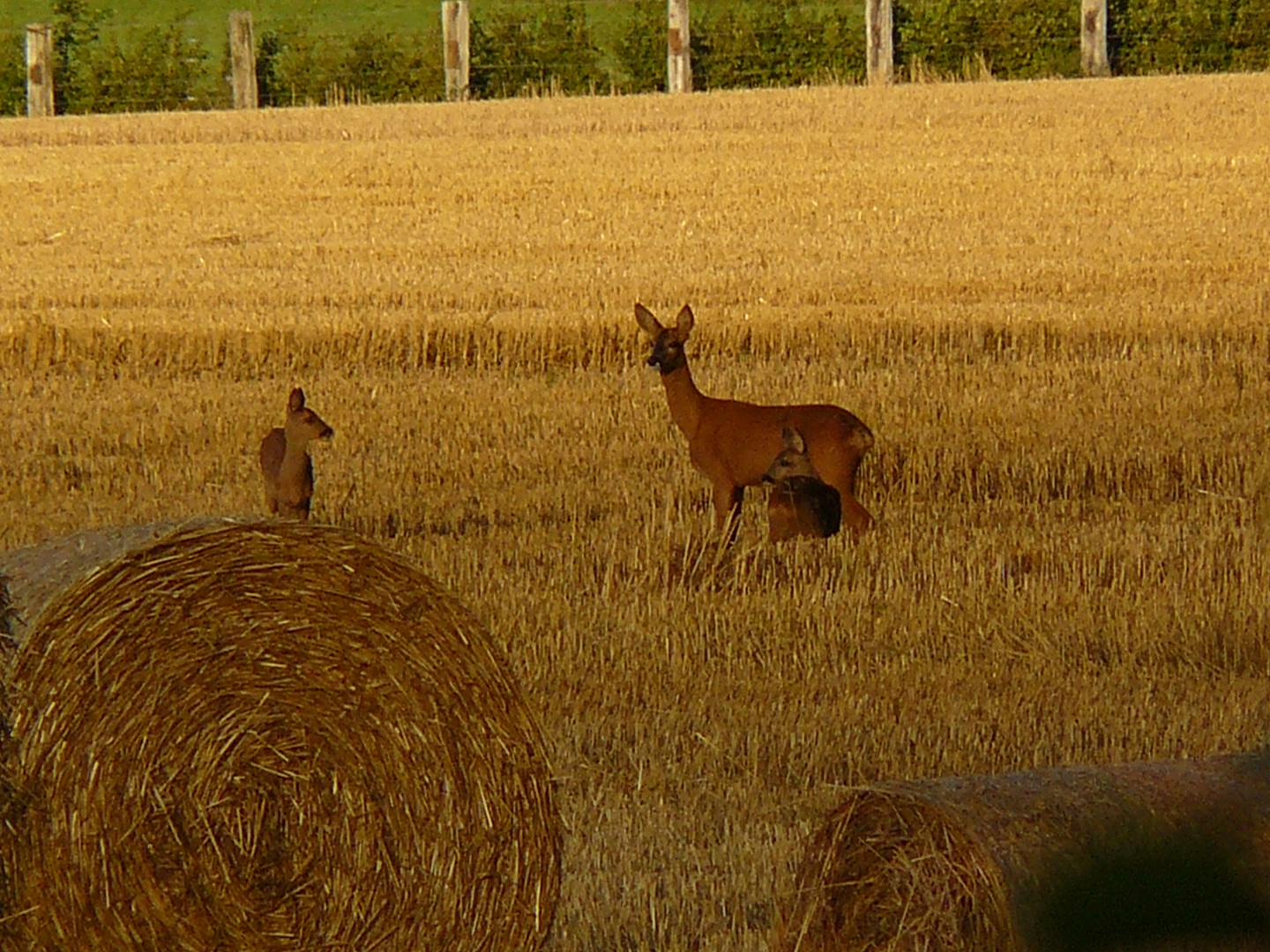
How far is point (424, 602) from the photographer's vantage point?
168 inches

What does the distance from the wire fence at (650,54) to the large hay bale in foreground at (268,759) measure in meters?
24.4

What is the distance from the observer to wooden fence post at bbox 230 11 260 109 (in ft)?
95.7

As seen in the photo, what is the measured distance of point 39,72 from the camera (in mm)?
29953

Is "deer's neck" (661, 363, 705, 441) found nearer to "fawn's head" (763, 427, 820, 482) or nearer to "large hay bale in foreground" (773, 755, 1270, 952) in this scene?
"fawn's head" (763, 427, 820, 482)

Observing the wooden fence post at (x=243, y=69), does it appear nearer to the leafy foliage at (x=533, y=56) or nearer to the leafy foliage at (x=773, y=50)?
the leafy foliage at (x=533, y=56)

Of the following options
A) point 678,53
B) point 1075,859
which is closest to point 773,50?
Result: point 678,53

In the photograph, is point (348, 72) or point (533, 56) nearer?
point (533, 56)

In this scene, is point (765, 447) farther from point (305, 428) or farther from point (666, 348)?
point (305, 428)

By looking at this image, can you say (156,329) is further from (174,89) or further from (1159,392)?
(174,89)

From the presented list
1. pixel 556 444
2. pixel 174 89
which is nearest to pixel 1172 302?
pixel 556 444

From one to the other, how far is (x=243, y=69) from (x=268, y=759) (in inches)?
1042

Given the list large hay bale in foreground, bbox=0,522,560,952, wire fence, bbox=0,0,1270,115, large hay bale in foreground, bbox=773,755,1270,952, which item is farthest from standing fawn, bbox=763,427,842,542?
wire fence, bbox=0,0,1270,115

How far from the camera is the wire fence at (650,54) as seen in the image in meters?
28.6

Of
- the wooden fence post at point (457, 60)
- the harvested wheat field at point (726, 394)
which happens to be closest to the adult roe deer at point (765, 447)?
the harvested wheat field at point (726, 394)
